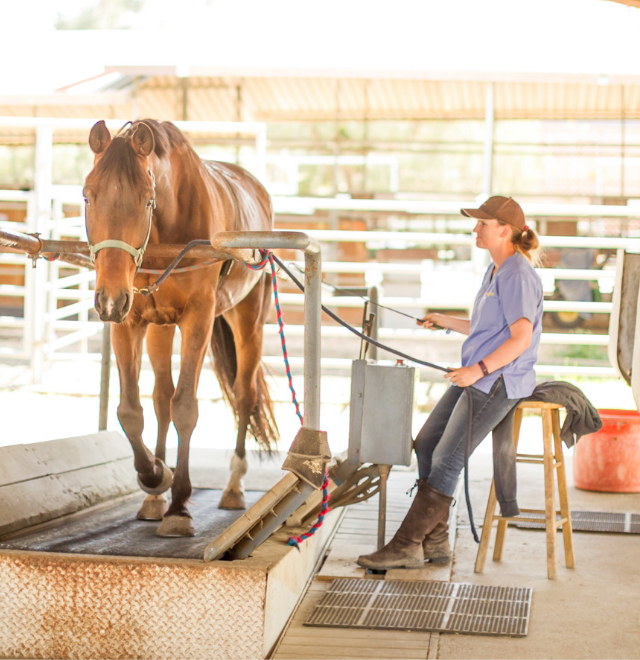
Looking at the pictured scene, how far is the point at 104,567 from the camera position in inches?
98.3

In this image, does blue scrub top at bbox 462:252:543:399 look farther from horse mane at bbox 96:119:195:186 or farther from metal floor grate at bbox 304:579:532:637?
horse mane at bbox 96:119:195:186

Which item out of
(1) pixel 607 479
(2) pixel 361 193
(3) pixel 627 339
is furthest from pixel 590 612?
(2) pixel 361 193

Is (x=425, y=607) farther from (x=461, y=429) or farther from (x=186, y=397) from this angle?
(x=186, y=397)

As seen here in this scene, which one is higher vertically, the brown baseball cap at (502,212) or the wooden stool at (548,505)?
the brown baseball cap at (502,212)

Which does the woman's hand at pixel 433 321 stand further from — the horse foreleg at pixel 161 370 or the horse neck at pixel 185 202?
the horse foreleg at pixel 161 370

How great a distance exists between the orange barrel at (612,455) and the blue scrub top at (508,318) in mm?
1858

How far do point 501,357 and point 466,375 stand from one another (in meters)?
0.16

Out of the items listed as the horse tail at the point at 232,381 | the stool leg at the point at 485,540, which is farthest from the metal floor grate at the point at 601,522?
the horse tail at the point at 232,381

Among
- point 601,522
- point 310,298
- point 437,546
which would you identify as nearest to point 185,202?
point 310,298

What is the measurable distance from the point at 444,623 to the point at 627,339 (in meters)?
1.85

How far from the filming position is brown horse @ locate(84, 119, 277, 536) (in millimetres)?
2754

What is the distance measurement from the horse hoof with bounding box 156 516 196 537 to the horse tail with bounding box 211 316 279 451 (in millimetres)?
1551

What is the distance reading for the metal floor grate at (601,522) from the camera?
4227mm

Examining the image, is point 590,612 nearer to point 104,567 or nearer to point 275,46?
point 104,567
